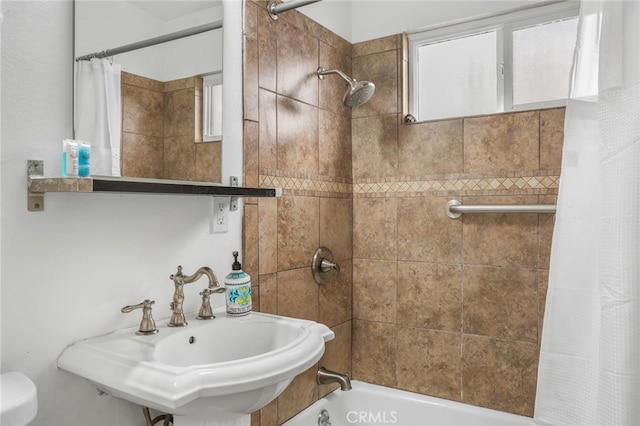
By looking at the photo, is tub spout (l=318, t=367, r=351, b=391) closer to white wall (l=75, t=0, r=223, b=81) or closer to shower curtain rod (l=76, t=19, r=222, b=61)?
white wall (l=75, t=0, r=223, b=81)

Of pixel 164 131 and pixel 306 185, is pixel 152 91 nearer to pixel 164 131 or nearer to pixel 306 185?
pixel 164 131

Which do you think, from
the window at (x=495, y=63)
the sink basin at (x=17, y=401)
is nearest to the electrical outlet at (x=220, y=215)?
the sink basin at (x=17, y=401)

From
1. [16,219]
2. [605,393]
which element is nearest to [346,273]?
[605,393]

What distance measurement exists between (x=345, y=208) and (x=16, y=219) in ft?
5.17

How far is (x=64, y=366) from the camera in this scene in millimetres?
1139

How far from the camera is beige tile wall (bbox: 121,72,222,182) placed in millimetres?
1319

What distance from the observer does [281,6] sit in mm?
1821

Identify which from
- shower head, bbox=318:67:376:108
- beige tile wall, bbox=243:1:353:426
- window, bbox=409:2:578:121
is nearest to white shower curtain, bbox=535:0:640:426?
window, bbox=409:2:578:121

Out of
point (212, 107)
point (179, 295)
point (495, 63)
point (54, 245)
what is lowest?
point (179, 295)

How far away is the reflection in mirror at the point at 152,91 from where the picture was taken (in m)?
1.23

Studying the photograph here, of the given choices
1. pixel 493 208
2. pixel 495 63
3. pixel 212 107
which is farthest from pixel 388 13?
pixel 212 107

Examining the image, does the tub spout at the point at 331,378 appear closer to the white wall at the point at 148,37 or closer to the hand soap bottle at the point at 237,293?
the hand soap bottle at the point at 237,293

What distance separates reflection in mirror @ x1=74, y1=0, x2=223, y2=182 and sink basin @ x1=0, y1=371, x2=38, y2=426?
53 cm

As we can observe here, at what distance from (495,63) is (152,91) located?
163 centimetres
